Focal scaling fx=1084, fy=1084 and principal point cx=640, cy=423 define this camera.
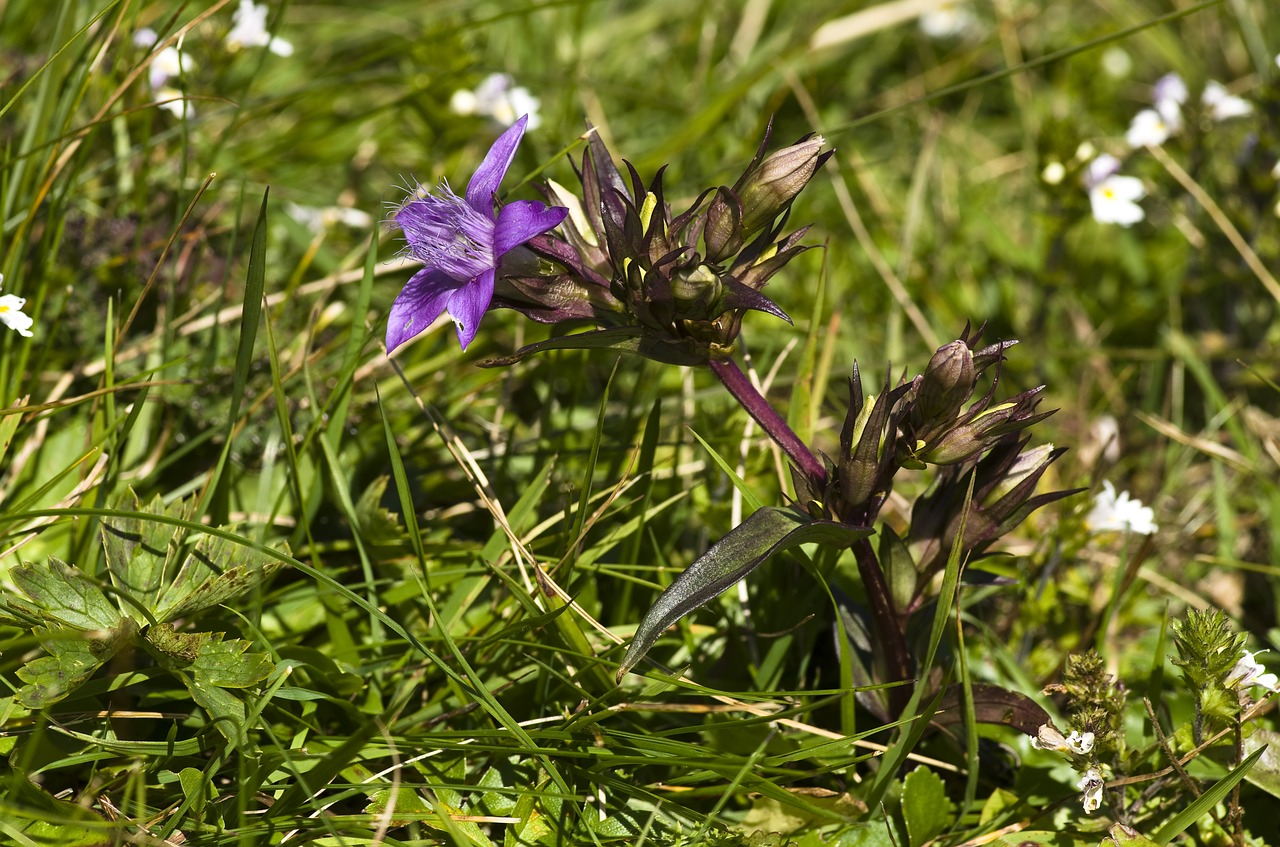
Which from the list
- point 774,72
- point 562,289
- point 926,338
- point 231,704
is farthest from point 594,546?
point 774,72

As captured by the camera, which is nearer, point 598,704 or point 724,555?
point 724,555

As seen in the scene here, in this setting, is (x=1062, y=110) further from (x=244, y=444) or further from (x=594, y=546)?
(x=244, y=444)

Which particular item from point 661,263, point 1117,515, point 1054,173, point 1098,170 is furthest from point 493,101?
point 1117,515

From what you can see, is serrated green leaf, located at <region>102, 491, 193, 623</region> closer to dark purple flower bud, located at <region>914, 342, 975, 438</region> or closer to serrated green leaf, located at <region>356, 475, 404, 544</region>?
serrated green leaf, located at <region>356, 475, 404, 544</region>

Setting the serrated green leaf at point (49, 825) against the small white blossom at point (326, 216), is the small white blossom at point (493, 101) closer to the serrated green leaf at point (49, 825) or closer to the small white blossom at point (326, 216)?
the small white blossom at point (326, 216)

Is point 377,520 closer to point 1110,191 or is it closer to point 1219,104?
point 1110,191

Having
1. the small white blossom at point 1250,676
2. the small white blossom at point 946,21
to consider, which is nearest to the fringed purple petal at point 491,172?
the small white blossom at point 1250,676
